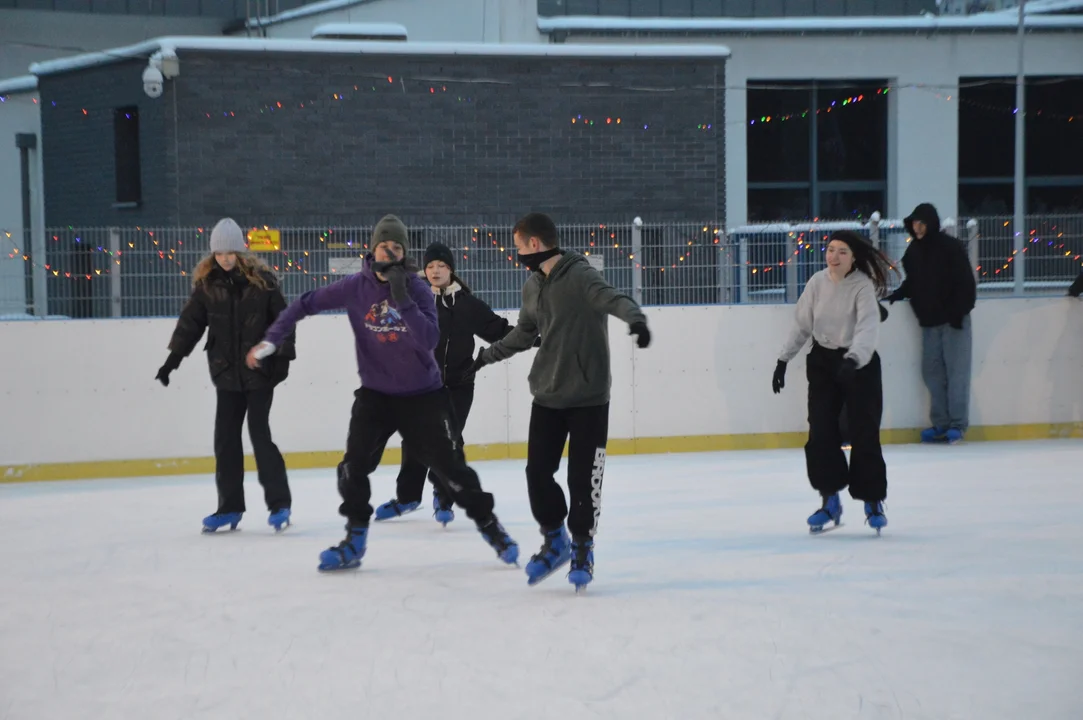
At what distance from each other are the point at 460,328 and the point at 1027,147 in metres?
17.6

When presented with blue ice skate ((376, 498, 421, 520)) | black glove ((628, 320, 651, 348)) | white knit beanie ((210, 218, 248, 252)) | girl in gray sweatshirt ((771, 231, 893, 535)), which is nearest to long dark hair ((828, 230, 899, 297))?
girl in gray sweatshirt ((771, 231, 893, 535))

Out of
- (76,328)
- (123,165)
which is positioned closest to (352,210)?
(123,165)

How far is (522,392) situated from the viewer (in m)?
10.3

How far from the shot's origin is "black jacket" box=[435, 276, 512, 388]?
683cm

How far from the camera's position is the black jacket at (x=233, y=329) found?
6.76 metres

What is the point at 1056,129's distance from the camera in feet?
72.5

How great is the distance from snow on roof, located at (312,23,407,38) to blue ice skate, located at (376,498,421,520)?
11.6m

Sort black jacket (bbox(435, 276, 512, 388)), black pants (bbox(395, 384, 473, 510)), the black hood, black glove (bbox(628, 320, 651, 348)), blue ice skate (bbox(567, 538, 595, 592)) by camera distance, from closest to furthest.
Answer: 1. black glove (bbox(628, 320, 651, 348))
2. blue ice skate (bbox(567, 538, 595, 592))
3. black jacket (bbox(435, 276, 512, 388))
4. black pants (bbox(395, 384, 473, 510))
5. the black hood

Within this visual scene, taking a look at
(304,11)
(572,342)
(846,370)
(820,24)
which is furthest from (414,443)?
(304,11)

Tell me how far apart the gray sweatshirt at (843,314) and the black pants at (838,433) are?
3.3 inches

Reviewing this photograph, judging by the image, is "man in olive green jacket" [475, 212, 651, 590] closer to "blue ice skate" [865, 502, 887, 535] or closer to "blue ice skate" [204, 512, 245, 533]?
"blue ice skate" [865, 502, 887, 535]

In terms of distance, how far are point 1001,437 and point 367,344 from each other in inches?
271

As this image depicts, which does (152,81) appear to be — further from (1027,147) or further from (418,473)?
(1027,147)

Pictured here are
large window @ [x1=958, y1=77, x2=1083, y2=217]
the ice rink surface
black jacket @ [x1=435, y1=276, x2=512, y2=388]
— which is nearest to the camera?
the ice rink surface
